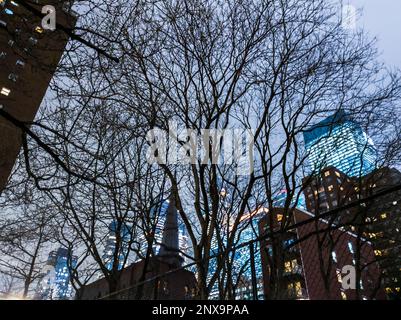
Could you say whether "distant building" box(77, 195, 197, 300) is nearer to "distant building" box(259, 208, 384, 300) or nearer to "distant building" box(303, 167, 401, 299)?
"distant building" box(259, 208, 384, 300)

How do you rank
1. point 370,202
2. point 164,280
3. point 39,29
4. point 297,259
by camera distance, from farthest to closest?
point 297,259 → point 370,202 → point 164,280 → point 39,29

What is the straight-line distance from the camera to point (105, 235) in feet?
47.4

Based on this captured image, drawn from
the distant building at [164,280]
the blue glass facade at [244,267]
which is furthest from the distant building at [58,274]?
the blue glass facade at [244,267]

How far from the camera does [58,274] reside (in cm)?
2908

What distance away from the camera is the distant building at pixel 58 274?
719 inches

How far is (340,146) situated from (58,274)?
2751cm

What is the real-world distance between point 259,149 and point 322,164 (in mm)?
3550

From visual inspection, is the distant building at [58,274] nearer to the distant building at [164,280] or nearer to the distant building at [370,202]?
the distant building at [164,280]

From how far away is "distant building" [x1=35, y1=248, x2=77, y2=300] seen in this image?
59.9 ft

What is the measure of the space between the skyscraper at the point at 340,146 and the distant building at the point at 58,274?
504 inches

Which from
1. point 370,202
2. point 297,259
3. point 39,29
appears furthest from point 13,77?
point 297,259

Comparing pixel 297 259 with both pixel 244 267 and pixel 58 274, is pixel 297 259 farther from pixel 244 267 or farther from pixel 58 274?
pixel 58 274

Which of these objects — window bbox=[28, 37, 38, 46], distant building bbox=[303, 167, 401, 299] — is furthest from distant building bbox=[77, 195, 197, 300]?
distant building bbox=[303, 167, 401, 299]

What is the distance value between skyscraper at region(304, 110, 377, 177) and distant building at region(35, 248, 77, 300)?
12807 mm
